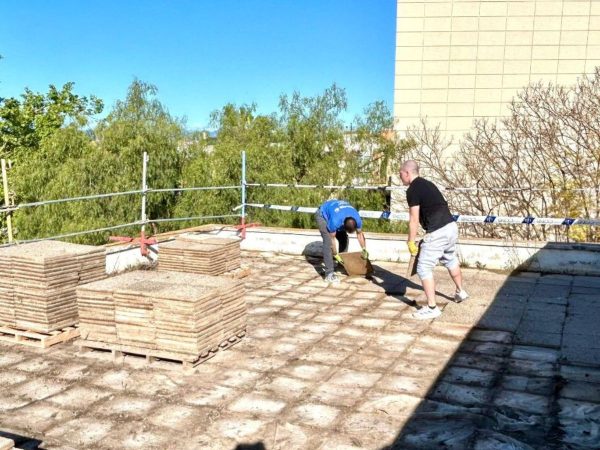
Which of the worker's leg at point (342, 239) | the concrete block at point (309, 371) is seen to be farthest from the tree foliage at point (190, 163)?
the concrete block at point (309, 371)

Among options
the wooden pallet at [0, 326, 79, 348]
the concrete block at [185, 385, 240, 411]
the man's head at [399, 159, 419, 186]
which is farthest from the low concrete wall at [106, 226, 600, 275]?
the concrete block at [185, 385, 240, 411]

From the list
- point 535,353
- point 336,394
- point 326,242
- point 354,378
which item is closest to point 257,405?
Answer: point 336,394

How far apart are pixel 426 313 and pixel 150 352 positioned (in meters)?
3.34

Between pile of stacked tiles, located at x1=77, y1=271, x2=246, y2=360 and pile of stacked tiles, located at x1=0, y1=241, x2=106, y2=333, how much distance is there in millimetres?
477

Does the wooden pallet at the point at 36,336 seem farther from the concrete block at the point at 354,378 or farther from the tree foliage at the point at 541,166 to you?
the tree foliage at the point at 541,166

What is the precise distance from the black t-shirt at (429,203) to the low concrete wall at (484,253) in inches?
132

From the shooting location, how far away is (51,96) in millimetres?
32500

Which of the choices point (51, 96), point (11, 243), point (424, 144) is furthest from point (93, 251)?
point (51, 96)

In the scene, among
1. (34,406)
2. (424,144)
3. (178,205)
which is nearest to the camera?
(34,406)

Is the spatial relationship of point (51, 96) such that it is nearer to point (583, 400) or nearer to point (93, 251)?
point (93, 251)

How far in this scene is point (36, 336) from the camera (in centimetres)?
589

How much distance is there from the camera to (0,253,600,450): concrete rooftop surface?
3963 mm

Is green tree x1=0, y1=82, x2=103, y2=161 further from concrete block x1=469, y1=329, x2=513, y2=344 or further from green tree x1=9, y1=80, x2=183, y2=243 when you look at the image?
concrete block x1=469, y1=329, x2=513, y2=344

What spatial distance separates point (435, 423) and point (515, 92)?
668 inches
